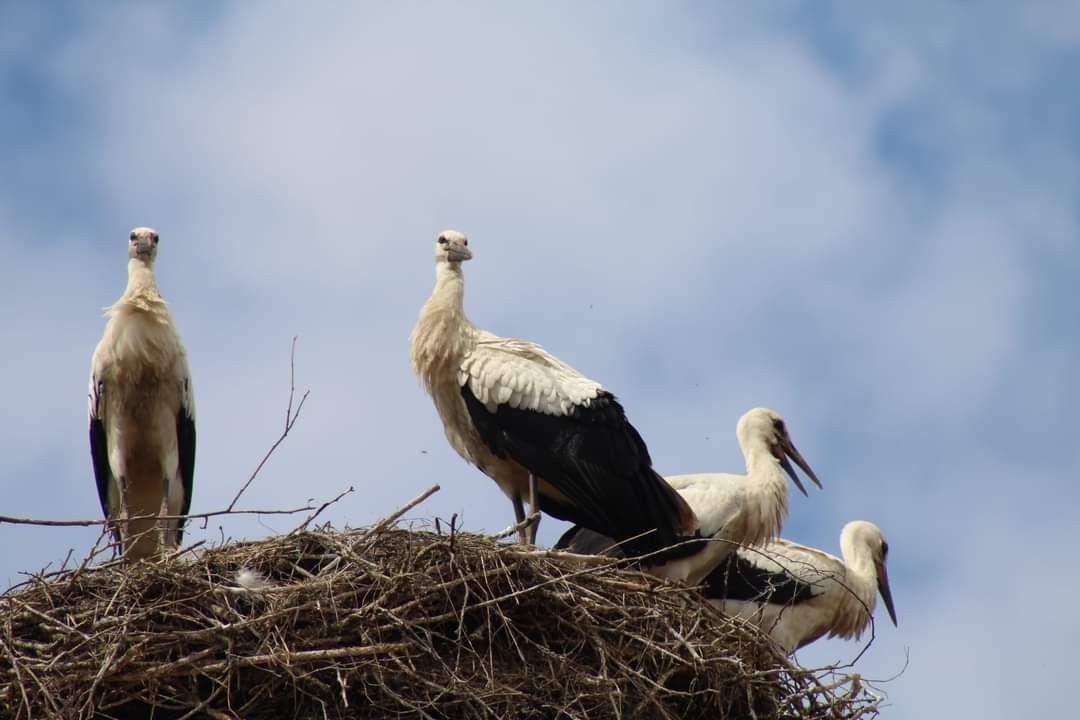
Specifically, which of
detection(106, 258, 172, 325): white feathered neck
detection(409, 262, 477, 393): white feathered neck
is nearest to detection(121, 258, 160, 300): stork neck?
detection(106, 258, 172, 325): white feathered neck

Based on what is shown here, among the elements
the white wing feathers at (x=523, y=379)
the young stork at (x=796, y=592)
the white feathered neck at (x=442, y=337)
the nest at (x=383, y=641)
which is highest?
the white feathered neck at (x=442, y=337)

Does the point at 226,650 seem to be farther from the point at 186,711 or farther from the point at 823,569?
the point at 823,569

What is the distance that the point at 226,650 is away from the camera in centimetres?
675

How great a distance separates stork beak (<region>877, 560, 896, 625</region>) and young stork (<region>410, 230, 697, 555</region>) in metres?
1.86

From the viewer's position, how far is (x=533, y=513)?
878 centimetres

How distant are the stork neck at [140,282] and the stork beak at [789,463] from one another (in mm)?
3110

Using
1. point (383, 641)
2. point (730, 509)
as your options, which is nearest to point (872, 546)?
point (730, 509)

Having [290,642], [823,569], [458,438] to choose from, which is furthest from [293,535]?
[823,569]

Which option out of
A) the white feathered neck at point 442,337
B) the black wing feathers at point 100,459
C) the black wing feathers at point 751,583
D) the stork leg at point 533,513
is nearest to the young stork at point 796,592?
the black wing feathers at point 751,583

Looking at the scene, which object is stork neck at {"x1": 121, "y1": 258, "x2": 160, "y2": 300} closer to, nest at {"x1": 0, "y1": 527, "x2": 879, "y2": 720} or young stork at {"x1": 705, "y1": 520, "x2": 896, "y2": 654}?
nest at {"x1": 0, "y1": 527, "x2": 879, "y2": 720}

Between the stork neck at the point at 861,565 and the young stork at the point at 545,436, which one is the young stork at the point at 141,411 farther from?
the stork neck at the point at 861,565

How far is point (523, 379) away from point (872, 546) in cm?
259

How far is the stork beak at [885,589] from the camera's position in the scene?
34.9ft

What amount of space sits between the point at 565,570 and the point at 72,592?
1756mm
